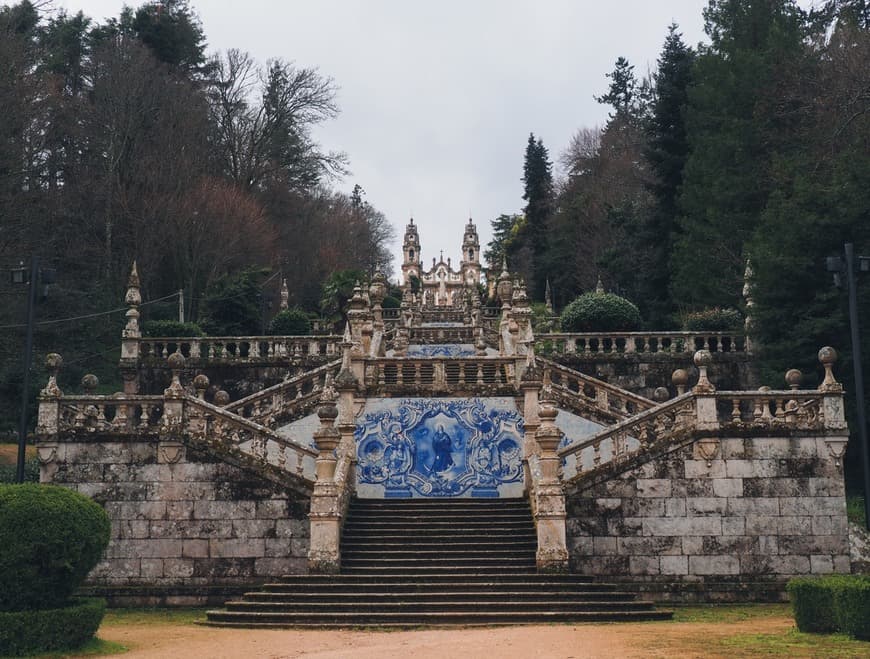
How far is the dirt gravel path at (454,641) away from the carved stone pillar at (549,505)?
238 centimetres

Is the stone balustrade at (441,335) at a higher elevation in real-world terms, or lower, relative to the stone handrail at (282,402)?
higher

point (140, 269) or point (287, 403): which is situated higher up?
point (140, 269)

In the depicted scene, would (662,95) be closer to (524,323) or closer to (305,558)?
(524,323)

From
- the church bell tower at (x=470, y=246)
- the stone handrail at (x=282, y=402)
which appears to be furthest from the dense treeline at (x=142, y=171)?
the church bell tower at (x=470, y=246)

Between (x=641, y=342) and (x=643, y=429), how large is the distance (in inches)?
482

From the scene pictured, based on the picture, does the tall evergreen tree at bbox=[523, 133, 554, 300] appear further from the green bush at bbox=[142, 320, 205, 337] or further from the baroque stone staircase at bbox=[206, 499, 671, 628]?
the baroque stone staircase at bbox=[206, 499, 671, 628]

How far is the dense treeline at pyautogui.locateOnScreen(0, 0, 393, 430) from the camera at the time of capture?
116ft

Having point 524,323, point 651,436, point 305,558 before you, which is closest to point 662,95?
point 524,323

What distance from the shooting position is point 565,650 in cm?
1259

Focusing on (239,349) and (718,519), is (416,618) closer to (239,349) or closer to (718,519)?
(718,519)

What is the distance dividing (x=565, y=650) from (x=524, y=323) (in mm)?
14796

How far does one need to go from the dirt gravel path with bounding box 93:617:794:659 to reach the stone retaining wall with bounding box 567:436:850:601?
321 centimetres

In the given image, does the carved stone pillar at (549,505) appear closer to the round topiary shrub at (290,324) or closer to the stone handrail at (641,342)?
the stone handrail at (641,342)

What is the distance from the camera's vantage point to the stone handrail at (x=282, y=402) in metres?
23.5
